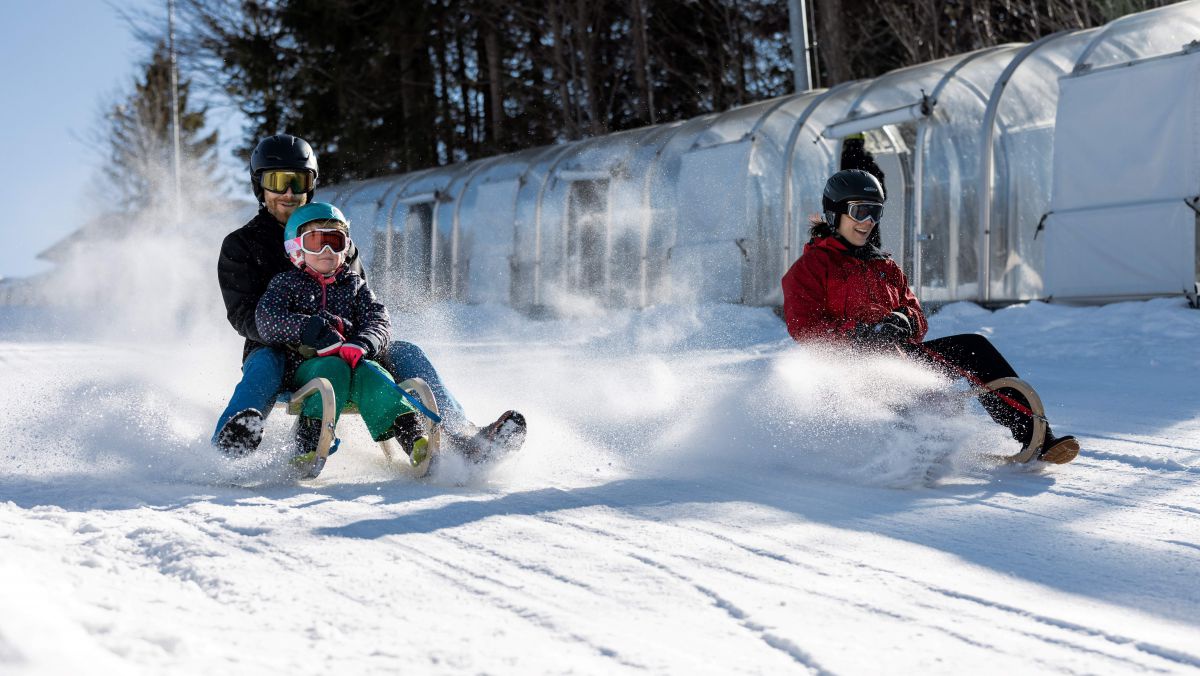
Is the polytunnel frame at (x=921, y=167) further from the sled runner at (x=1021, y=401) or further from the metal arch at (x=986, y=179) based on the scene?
the sled runner at (x=1021, y=401)

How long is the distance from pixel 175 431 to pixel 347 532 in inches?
80.6

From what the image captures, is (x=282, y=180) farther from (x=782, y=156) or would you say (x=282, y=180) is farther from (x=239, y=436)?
(x=782, y=156)

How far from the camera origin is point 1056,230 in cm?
1215

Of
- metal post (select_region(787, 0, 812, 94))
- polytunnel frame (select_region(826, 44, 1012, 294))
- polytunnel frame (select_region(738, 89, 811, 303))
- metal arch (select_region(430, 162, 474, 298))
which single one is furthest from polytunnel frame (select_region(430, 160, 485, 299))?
polytunnel frame (select_region(826, 44, 1012, 294))

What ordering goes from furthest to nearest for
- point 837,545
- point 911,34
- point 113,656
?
1. point 911,34
2. point 837,545
3. point 113,656

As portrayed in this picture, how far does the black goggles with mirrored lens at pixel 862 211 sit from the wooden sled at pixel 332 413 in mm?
2067

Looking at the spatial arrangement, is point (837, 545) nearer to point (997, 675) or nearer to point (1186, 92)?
point (997, 675)

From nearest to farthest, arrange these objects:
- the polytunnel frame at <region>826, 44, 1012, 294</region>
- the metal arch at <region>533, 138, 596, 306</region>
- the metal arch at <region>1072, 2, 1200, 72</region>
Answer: the metal arch at <region>1072, 2, 1200, 72</region>
the polytunnel frame at <region>826, 44, 1012, 294</region>
the metal arch at <region>533, 138, 596, 306</region>

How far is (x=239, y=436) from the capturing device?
15.3 feet

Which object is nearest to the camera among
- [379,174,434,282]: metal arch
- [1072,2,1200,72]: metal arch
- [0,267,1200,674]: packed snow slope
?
[0,267,1200,674]: packed snow slope

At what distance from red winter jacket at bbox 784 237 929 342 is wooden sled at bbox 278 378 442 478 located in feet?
5.42

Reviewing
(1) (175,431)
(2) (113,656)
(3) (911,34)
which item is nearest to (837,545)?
(2) (113,656)

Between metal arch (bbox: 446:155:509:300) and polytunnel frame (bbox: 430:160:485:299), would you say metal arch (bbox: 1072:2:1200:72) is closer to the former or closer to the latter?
metal arch (bbox: 446:155:509:300)

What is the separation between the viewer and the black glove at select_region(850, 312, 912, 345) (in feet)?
16.9
